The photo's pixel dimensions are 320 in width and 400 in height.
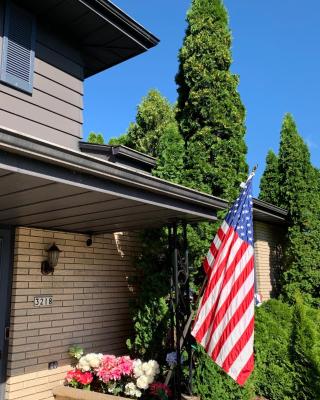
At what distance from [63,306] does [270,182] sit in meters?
6.75

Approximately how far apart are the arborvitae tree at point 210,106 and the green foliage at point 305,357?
2.20 m

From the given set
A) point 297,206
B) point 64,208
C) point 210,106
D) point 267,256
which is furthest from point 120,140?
point 64,208

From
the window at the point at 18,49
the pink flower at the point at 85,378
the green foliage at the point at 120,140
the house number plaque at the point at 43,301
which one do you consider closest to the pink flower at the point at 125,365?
the pink flower at the point at 85,378

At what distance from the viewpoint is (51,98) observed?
5.23 m

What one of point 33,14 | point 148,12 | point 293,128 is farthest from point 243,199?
point 293,128

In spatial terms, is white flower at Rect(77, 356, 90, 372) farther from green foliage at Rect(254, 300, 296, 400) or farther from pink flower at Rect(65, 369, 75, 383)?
green foliage at Rect(254, 300, 296, 400)

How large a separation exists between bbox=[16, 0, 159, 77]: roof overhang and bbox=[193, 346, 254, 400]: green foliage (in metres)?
4.42

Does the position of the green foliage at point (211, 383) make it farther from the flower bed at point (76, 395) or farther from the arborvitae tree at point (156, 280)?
the flower bed at point (76, 395)

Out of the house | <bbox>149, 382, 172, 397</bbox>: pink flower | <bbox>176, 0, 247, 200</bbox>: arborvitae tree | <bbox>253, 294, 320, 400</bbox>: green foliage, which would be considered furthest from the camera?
<bbox>176, 0, 247, 200</bbox>: arborvitae tree

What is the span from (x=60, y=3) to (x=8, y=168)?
340cm

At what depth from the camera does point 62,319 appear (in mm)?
5195

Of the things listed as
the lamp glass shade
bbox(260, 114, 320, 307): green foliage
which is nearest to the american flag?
the lamp glass shade

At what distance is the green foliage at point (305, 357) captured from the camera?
5715mm

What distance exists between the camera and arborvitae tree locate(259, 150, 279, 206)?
32.5 ft
